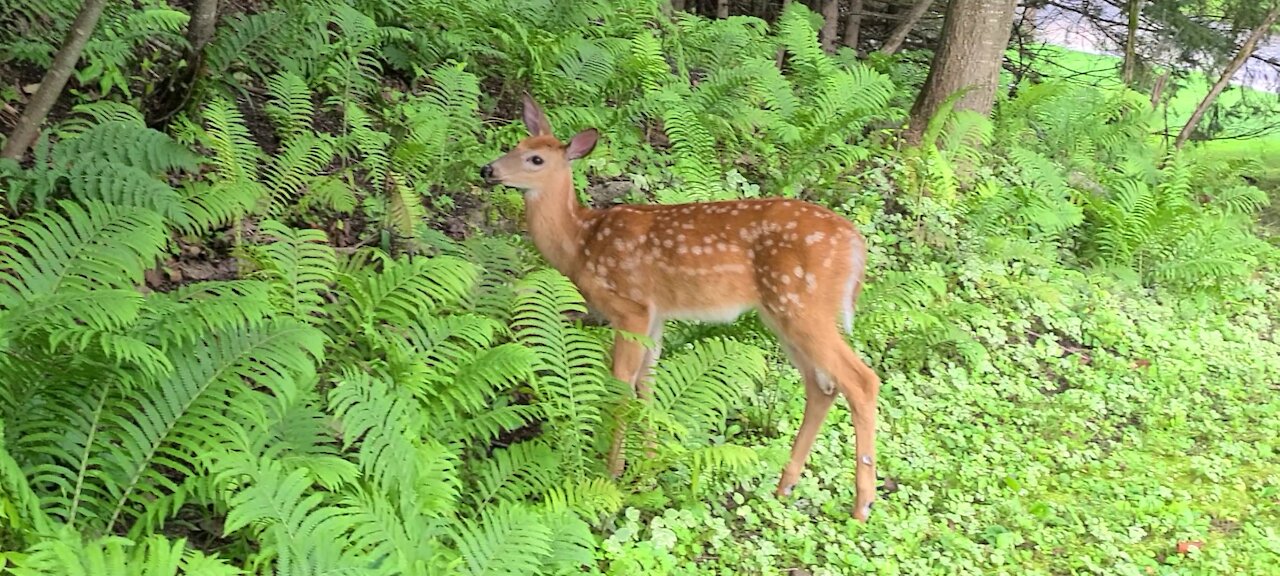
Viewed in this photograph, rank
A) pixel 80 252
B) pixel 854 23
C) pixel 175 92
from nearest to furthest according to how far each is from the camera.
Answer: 1. pixel 80 252
2. pixel 175 92
3. pixel 854 23

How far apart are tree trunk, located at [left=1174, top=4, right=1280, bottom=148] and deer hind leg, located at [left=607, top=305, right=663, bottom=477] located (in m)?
8.09

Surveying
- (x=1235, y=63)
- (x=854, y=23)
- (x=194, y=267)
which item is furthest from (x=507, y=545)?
(x=1235, y=63)

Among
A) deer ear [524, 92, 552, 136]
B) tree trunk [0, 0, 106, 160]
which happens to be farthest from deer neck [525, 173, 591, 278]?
tree trunk [0, 0, 106, 160]

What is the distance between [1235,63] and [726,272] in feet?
28.2

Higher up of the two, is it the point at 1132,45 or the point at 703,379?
the point at 1132,45

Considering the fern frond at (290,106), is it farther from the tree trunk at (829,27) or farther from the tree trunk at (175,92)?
the tree trunk at (829,27)

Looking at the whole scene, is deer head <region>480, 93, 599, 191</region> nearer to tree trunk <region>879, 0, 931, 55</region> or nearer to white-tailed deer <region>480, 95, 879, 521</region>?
white-tailed deer <region>480, 95, 879, 521</region>

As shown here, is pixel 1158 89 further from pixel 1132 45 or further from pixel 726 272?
pixel 726 272

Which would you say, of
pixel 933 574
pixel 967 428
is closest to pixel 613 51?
pixel 967 428

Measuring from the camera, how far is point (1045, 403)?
5.32 metres

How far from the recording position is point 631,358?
4.11 metres

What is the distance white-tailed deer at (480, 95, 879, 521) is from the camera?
160 inches

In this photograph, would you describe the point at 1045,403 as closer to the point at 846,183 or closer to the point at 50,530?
the point at 846,183

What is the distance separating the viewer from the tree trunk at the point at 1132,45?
1053 centimetres
